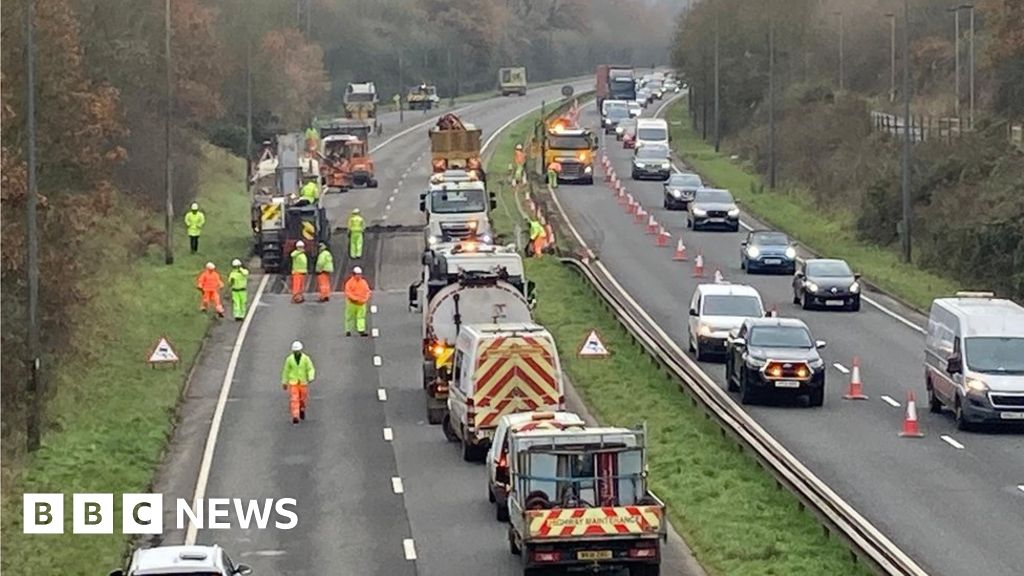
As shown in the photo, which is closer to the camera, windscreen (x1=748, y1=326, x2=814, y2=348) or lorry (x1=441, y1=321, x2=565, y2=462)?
lorry (x1=441, y1=321, x2=565, y2=462)

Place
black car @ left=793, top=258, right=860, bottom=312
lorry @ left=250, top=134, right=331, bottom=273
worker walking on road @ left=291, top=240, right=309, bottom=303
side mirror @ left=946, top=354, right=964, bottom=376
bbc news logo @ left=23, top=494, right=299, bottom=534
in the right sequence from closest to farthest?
bbc news logo @ left=23, top=494, right=299, bottom=534
side mirror @ left=946, top=354, right=964, bottom=376
black car @ left=793, top=258, right=860, bottom=312
worker walking on road @ left=291, top=240, right=309, bottom=303
lorry @ left=250, top=134, right=331, bottom=273

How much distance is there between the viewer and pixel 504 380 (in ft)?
114

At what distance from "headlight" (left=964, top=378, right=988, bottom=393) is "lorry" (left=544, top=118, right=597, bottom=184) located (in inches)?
2134

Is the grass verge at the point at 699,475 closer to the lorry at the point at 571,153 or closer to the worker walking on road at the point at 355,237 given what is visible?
the worker walking on road at the point at 355,237

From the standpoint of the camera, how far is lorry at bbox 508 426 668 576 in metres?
25.1

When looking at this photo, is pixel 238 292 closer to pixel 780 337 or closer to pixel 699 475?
pixel 780 337

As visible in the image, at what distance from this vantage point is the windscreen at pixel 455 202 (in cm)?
6319

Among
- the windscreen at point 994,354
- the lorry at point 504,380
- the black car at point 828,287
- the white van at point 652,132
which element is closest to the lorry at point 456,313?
the lorry at point 504,380

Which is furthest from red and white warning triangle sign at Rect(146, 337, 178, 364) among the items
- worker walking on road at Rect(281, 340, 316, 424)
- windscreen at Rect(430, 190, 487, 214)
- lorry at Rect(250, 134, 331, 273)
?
windscreen at Rect(430, 190, 487, 214)

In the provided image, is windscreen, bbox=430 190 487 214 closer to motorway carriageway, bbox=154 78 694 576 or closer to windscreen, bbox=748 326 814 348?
motorway carriageway, bbox=154 78 694 576

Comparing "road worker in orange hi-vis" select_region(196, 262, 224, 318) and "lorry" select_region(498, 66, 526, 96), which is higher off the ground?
"lorry" select_region(498, 66, 526, 96)

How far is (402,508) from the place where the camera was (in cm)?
3156

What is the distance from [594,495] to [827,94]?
84.3 metres

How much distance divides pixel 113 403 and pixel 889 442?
14.6 metres
